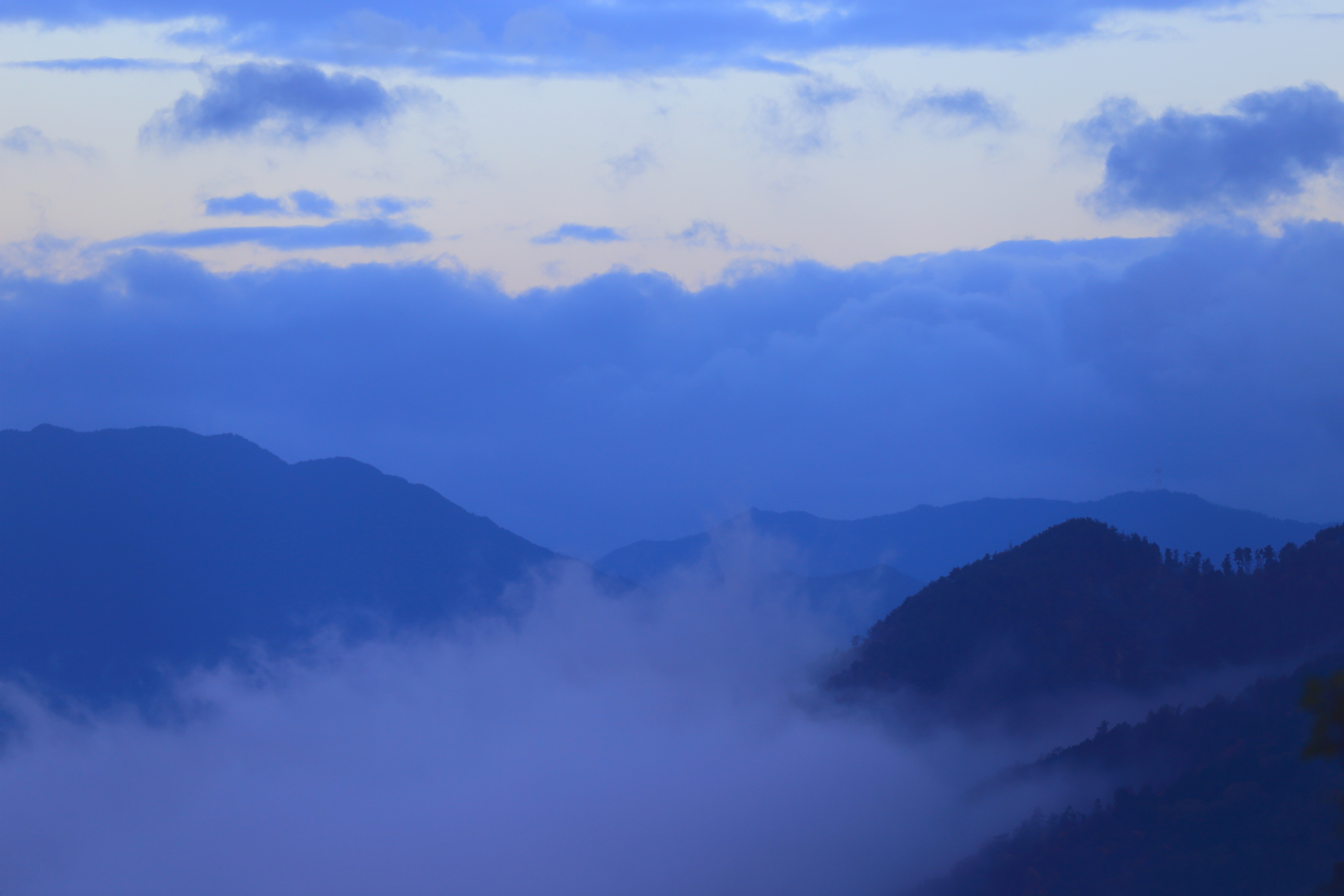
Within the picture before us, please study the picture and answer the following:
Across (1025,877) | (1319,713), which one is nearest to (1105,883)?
(1025,877)

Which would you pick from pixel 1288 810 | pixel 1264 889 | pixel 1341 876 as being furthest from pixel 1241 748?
pixel 1341 876

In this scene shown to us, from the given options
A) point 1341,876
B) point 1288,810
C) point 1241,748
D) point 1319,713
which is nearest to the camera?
point 1319,713

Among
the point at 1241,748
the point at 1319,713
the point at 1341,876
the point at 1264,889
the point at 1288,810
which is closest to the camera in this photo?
the point at 1319,713

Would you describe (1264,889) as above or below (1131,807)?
below

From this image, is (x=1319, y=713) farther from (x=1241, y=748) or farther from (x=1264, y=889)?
(x=1241, y=748)

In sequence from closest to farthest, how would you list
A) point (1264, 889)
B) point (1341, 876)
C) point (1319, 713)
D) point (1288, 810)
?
point (1319, 713) < point (1341, 876) < point (1264, 889) < point (1288, 810)

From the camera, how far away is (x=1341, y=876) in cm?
8719

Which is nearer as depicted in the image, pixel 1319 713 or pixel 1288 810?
pixel 1319 713

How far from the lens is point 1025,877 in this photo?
19612cm

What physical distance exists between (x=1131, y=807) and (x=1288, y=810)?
2655cm

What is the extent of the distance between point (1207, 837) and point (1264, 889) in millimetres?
16288

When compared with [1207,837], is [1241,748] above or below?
above

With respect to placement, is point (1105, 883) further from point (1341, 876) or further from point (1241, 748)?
A: point (1341, 876)

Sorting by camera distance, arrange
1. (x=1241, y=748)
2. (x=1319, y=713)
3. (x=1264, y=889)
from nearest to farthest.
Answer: (x=1319, y=713)
(x=1264, y=889)
(x=1241, y=748)
